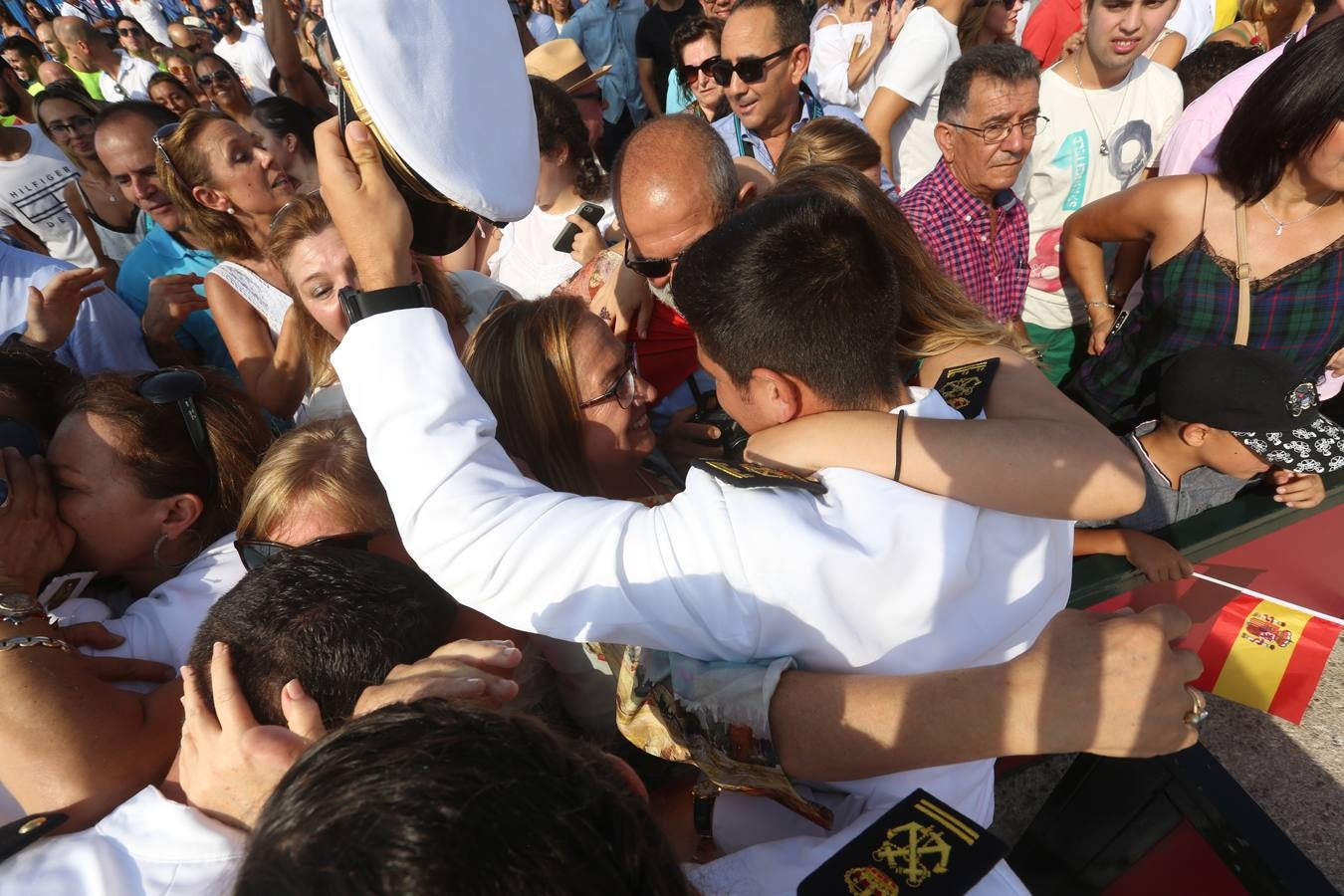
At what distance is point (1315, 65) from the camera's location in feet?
6.72

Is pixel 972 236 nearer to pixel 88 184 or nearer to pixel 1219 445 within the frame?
pixel 1219 445

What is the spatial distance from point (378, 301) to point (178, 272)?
9.43ft

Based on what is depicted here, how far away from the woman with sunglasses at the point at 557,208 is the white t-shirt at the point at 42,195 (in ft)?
10.4

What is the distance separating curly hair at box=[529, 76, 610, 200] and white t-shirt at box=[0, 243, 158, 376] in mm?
1929

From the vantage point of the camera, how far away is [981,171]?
8.78 feet

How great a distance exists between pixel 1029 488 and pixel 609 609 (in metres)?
0.69

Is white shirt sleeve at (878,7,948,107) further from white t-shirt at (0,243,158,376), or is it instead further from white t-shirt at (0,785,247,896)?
white t-shirt at (0,785,247,896)

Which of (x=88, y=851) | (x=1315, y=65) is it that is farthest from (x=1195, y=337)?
(x=88, y=851)

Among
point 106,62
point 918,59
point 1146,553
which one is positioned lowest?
point 1146,553

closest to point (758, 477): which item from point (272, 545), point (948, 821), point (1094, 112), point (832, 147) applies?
point (948, 821)

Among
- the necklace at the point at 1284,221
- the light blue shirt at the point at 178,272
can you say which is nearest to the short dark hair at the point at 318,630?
the light blue shirt at the point at 178,272

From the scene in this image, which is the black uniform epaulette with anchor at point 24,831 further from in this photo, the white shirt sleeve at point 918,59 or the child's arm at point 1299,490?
the white shirt sleeve at point 918,59

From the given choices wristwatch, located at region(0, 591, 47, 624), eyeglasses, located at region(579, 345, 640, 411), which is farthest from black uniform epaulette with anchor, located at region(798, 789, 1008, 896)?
wristwatch, located at region(0, 591, 47, 624)

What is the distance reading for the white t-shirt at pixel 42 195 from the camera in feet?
14.1
